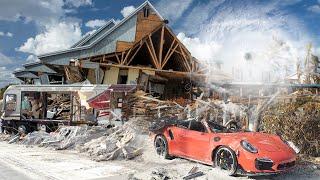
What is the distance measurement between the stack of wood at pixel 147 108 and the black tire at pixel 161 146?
22.3 feet

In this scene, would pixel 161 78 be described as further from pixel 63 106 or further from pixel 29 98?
pixel 29 98

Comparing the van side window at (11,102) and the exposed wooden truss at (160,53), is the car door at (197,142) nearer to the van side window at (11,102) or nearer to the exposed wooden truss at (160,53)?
the van side window at (11,102)

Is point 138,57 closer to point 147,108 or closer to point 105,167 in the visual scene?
point 147,108

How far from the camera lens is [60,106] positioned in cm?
2716

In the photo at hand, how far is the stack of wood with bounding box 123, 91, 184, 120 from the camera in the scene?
66.7 ft

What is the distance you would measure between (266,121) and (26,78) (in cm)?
4211

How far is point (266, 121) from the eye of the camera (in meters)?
13.2

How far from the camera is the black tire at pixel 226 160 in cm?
1002

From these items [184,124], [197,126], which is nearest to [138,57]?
[184,124]

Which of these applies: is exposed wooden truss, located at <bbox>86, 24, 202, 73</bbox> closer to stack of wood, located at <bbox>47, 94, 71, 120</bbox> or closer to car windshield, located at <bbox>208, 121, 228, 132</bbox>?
stack of wood, located at <bbox>47, 94, 71, 120</bbox>

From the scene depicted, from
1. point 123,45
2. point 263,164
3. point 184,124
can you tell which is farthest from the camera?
point 123,45

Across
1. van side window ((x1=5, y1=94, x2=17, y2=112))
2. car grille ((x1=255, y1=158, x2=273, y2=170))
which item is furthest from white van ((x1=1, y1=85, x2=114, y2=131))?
car grille ((x1=255, y1=158, x2=273, y2=170))

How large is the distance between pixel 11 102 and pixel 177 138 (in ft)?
45.5

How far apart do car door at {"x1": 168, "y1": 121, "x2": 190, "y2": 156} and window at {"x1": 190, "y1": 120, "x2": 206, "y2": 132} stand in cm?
17
